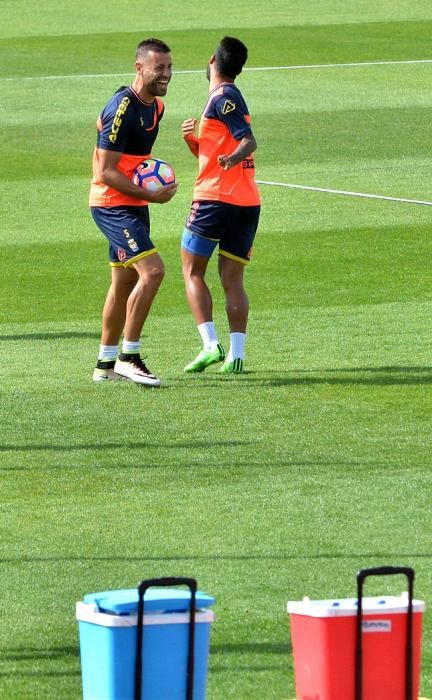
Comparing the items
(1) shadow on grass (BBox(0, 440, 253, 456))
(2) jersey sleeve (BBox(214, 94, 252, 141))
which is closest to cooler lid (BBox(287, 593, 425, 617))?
(1) shadow on grass (BBox(0, 440, 253, 456))

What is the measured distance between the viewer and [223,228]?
1158 centimetres

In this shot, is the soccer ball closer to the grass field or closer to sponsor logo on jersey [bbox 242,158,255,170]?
sponsor logo on jersey [bbox 242,158,255,170]

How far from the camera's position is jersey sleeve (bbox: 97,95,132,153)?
35.5ft

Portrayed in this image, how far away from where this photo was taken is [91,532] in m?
7.72

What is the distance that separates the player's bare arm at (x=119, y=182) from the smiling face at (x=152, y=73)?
1.51 feet

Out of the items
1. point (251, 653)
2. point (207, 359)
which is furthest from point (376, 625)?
point (207, 359)

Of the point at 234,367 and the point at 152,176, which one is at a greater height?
the point at 152,176

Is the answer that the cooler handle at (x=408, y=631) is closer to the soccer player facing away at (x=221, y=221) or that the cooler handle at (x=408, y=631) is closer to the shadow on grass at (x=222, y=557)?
the shadow on grass at (x=222, y=557)

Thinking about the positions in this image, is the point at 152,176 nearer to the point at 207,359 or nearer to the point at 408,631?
the point at 207,359

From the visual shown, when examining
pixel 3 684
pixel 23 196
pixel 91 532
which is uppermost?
pixel 23 196

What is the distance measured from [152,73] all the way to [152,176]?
0.65 m

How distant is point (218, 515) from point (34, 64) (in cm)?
2457

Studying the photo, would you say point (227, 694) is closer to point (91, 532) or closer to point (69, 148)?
point (91, 532)

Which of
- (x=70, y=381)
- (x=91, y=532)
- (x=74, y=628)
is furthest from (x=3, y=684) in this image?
(x=70, y=381)
